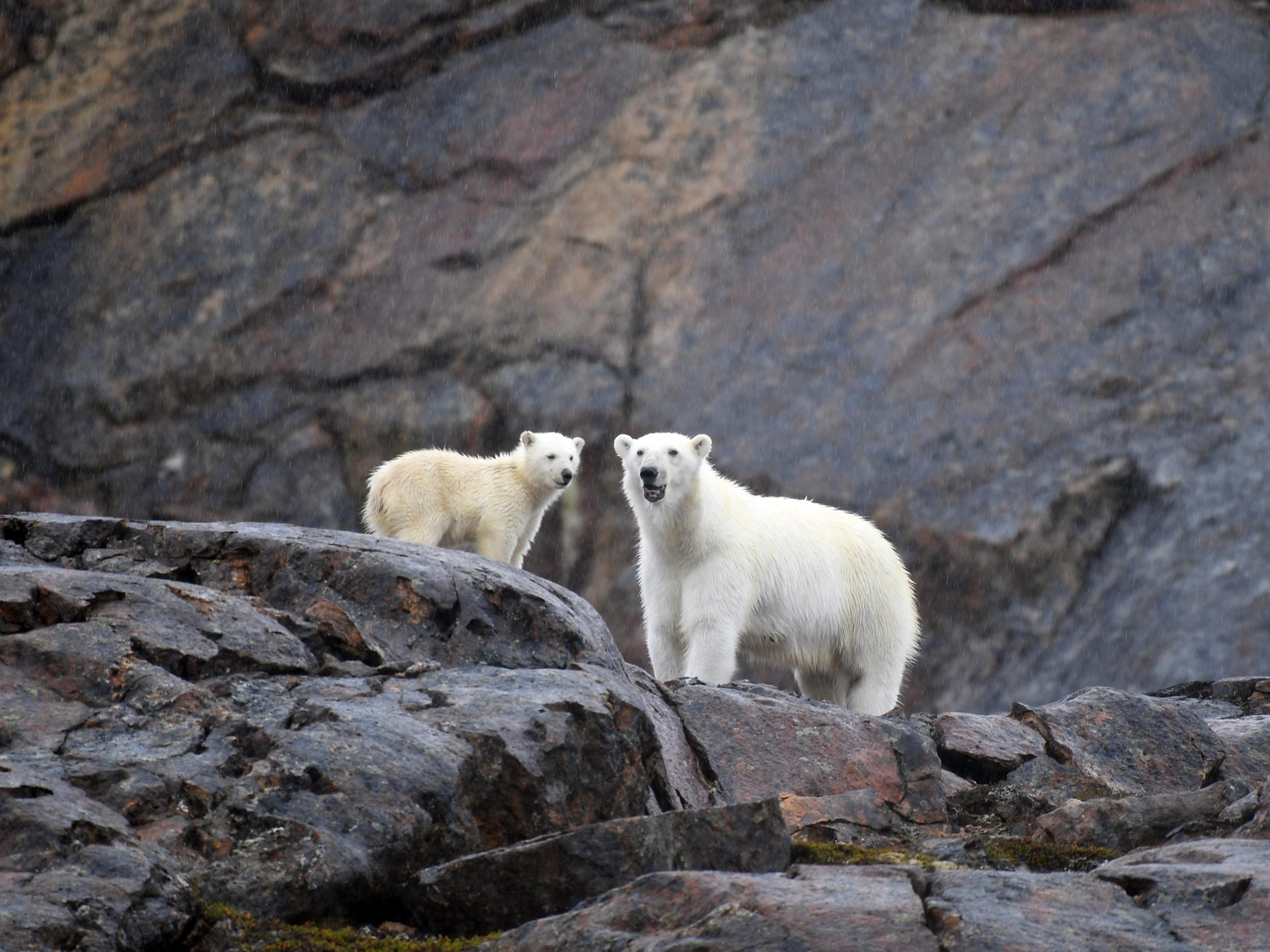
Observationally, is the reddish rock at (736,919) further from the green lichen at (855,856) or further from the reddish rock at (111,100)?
the reddish rock at (111,100)

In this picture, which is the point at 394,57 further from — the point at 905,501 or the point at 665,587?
the point at 665,587

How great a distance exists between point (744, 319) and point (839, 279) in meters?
1.09

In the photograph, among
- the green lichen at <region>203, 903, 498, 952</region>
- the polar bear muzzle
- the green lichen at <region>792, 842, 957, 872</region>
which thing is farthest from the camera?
the polar bear muzzle

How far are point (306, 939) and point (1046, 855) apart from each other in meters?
2.62

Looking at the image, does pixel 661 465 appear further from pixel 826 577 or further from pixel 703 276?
pixel 703 276

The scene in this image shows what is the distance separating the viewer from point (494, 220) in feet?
49.8

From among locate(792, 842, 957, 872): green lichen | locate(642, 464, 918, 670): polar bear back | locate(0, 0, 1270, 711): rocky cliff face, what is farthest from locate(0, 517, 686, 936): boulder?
locate(0, 0, 1270, 711): rocky cliff face

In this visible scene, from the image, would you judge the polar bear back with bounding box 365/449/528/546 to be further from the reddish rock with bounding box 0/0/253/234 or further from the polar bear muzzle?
the reddish rock with bounding box 0/0/253/234

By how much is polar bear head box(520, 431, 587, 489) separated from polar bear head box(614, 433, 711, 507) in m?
1.91

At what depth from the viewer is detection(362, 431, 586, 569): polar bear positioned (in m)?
10.7

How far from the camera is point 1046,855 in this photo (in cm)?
486

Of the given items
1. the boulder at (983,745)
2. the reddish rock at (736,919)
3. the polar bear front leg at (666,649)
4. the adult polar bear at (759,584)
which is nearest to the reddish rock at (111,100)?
the adult polar bear at (759,584)

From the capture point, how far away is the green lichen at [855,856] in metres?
4.73

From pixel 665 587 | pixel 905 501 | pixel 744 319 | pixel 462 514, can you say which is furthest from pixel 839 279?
pixel 665 587
